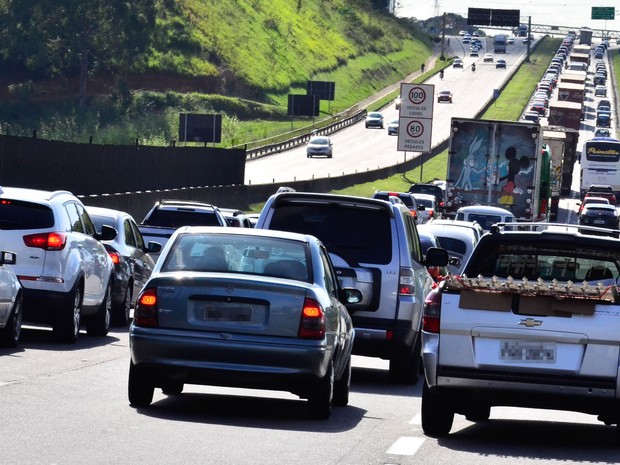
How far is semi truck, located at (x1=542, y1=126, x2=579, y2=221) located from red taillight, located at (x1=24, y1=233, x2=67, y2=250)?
4999 cm

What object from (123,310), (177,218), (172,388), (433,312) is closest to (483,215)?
(177,218)

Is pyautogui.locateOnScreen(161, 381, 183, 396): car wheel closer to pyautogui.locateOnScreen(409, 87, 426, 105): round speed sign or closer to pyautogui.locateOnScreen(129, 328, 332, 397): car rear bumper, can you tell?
pyautogui.locateOnScreen(129, 328, 332, 397): car rear bumper

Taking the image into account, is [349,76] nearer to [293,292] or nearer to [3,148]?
[3,148]

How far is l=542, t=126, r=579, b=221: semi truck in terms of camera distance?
2854 inches

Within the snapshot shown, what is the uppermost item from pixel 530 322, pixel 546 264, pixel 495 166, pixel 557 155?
pixel 546 264

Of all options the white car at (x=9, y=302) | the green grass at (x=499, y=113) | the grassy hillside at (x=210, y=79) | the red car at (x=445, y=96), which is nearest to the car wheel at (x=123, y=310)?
the white car at (x=9, y=302)

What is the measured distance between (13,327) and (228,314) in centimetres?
551

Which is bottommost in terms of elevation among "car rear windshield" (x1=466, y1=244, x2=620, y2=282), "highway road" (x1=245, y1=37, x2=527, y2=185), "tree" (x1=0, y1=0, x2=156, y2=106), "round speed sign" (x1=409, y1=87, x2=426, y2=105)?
"highway road" (x1=245, y1=37, x2=527, y2=185)

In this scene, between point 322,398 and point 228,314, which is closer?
point 228,314

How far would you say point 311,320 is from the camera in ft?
39.0

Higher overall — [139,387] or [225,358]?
[225,358]

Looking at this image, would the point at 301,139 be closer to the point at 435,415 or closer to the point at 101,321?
the point at 101,321

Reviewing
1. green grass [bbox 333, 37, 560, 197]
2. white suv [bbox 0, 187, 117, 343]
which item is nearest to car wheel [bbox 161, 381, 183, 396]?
white suv [bbox 0, 187, 117, 343]

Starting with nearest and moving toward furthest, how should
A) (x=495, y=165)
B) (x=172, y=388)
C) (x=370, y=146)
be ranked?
(x=172, y=388) < (x=495, y=165) < (x=370, y=146)
